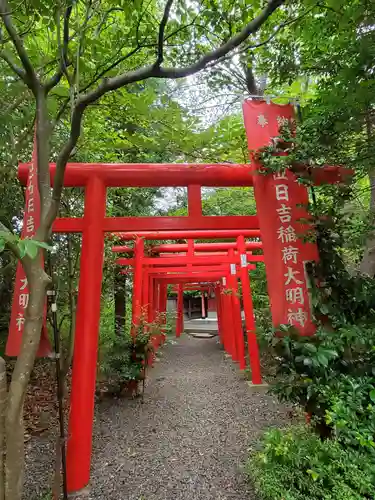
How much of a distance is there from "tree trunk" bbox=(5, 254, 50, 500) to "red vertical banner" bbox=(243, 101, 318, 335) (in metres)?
1.88

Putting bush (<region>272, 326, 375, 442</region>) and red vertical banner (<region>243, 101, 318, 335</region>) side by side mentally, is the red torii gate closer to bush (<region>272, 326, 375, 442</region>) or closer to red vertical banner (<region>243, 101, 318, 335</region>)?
red vertical banner (<region>243, 101, 318, 335</region>)

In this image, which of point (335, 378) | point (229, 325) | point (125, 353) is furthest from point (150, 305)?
point (335, 378)

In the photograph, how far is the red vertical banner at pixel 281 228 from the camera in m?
2.99

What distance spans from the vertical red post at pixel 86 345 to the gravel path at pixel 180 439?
314mm

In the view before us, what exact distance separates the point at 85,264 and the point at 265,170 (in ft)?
6.37

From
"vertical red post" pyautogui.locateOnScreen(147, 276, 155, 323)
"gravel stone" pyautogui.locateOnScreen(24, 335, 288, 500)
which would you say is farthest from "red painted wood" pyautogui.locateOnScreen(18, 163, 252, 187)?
"vertical red post" pyautogui.locateOnScreen(147, 276, 155, 323)

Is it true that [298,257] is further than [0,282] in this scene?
No

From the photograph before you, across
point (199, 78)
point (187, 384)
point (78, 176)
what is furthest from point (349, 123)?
point (187, 384)

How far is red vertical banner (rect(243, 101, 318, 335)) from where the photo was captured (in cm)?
299

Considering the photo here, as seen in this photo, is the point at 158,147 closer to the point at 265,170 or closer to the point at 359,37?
the point at 265,170

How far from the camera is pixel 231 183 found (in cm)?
366

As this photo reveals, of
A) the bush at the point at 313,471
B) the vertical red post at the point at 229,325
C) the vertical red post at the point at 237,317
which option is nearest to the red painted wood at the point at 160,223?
the bush at the point at 313,471

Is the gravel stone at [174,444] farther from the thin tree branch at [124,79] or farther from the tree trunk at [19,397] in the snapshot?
the thin tree branch at [124,79]

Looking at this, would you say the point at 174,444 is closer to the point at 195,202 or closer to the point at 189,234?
the point at 195,202
